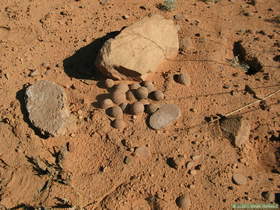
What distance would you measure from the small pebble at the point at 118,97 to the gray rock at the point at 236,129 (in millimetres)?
1141

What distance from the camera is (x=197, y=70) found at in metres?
4.27

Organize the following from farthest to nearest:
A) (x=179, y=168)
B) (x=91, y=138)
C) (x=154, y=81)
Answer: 1. (x=154, y=81)
2. (x=91, y=138)
3. (x=179, y=168)

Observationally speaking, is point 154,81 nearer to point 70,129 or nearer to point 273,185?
point 70,129

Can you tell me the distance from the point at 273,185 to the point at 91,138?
195cm

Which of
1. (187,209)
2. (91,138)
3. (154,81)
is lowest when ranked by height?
(187,209)

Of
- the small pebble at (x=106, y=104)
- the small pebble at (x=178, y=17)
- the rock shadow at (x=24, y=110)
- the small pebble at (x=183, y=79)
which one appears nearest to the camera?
the rock shadow at (x=24, y=110)

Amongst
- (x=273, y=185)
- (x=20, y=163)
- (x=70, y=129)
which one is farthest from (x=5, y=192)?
(x=273, y=185)

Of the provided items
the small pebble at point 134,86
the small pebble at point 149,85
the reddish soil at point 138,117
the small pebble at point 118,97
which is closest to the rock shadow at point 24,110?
the reddish soil at point 138,117

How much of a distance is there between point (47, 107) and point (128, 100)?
36.2 inches

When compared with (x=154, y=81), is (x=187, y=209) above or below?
below

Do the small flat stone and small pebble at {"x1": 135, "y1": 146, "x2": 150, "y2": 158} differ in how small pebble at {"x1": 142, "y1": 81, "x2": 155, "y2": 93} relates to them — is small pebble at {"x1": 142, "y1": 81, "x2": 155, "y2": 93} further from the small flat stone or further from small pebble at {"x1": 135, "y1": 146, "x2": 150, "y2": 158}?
small pebble at {"x1": 135, "y1": 146, "x2": 150, "y2": 158}

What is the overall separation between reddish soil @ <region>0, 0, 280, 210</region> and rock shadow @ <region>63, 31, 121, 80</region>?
0.01 meters

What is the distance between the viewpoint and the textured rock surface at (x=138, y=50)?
13.1 feet

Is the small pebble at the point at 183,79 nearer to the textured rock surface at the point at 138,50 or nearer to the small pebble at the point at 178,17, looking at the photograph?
the textured rock surface at the point at 138,50
